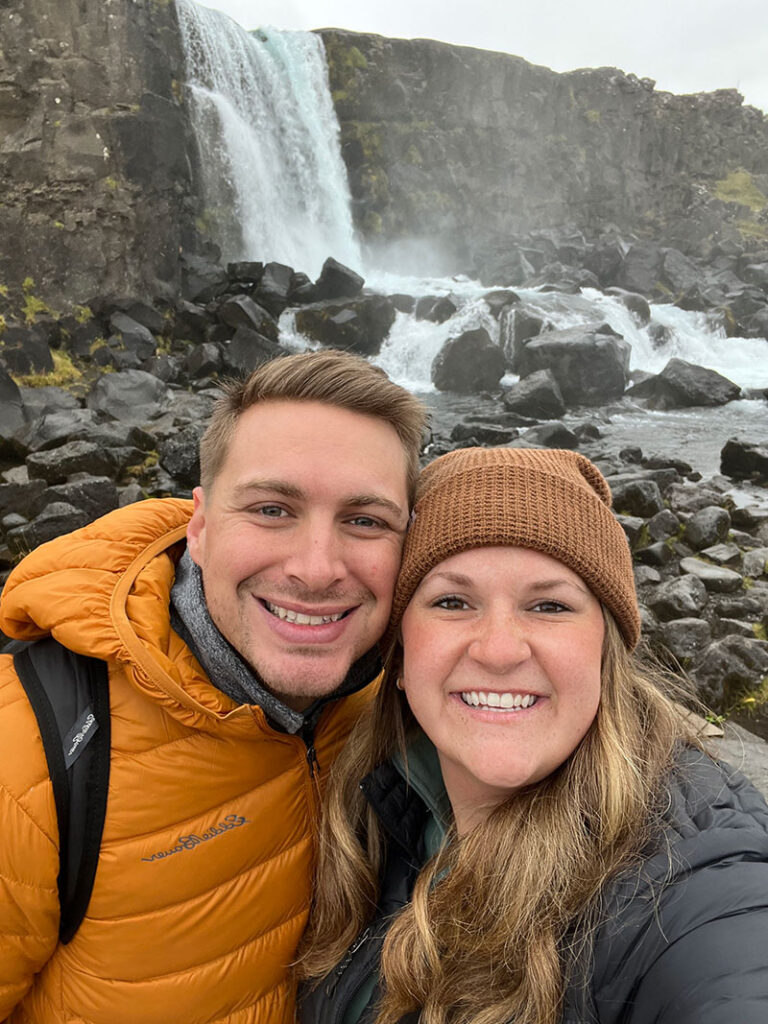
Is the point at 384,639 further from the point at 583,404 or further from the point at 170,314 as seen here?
the point at 170,314

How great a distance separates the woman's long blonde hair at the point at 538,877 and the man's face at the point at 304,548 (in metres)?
0.64

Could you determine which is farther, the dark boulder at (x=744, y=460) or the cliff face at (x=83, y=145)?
the cliff face at (x=83, y=145)

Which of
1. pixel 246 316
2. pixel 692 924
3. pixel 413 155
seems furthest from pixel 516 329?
pixel 413 155

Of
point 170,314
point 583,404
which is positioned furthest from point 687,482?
point 170,314

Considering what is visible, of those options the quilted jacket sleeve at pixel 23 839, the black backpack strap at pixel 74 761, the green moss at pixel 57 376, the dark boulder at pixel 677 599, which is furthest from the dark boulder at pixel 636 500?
the green moss at pixel 57 376

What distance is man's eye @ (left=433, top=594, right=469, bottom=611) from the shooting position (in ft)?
6.07

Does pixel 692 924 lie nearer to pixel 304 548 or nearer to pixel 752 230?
pixel 304 548

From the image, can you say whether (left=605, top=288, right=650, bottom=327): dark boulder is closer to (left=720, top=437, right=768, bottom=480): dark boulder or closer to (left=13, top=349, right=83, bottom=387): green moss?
(left=720, top=437, right=768, bottom=480): dark boulder

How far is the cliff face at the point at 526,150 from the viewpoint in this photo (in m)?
40.2

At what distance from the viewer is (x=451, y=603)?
187 centimetres

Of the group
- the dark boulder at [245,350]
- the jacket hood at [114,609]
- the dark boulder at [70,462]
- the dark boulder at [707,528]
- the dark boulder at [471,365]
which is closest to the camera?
the jacket hood at [114,609]

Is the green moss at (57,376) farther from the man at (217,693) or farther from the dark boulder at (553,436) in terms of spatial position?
the man at (217,693)

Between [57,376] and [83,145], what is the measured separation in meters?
8.68

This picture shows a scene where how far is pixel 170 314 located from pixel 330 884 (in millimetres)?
22540
